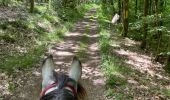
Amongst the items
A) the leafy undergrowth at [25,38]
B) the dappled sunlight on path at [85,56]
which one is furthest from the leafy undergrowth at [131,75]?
the leafy undergrowth at [25,38]

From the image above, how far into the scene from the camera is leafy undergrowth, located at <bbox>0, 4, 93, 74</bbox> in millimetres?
10703

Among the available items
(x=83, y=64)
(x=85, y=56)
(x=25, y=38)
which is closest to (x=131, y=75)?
(x=83, y=64)

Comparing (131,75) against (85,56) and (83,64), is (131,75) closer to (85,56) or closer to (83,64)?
(83,64)

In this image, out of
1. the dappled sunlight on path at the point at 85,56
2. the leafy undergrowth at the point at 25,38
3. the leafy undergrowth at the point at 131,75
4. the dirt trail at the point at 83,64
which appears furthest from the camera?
the leafy undergrowth at the point at 25,38

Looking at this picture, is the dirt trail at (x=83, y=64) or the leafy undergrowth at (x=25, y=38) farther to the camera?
the leafy undergrowth at (x=25, y=38)

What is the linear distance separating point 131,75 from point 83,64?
198 centimetres

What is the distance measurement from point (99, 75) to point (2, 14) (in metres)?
7.99

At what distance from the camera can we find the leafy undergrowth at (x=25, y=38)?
10703mm

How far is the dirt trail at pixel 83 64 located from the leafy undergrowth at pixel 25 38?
57 cm

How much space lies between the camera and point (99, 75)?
35.3 ft

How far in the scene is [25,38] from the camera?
13.9m

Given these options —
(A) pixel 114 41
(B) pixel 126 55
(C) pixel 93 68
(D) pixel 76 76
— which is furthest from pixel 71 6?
(D) pixel 76 76

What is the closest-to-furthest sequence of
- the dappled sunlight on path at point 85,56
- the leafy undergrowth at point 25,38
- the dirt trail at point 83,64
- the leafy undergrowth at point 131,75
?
the dirt trail at point 83,64 < the leafy undergrowth at point 131,75 < the dappled sunlight on path at point 85,56 < the leafy undergrowth at point 25,38

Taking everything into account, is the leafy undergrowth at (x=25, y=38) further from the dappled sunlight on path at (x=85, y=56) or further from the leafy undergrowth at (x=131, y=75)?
the leafy undergrowth at (x=131, y=75)
